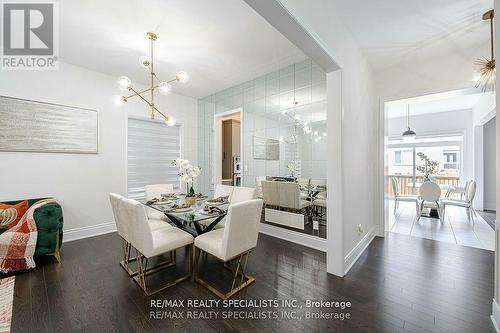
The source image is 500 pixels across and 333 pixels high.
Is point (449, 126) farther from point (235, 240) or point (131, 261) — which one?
point (131, 261)

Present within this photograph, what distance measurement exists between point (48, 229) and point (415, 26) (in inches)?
206

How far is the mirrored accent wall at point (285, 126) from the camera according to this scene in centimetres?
302

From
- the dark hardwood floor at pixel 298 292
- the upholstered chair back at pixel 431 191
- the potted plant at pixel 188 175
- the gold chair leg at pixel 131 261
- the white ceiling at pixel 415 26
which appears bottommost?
the dark hardwood floor at pixel 298 292

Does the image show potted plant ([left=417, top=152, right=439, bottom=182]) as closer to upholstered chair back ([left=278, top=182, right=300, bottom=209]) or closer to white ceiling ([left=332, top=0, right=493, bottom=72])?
white ceiling ([left=332, top=0, right=493, bottom=72])

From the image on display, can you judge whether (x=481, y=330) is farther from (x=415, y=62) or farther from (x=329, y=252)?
(x=415, y=62)

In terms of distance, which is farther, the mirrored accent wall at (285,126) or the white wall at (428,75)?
the mirrored accent wall at (285,126)

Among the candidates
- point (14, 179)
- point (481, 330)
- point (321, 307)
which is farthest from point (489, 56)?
point (14, 179)

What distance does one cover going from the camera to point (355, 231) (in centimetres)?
266

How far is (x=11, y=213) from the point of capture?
2518 mm

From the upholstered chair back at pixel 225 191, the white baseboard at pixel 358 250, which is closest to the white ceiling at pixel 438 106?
the white baseboard at pixel 358 250

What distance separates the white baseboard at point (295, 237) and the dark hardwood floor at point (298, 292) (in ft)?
0.54

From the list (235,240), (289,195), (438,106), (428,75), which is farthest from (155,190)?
(438,106)

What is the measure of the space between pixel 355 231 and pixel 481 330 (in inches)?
49.5

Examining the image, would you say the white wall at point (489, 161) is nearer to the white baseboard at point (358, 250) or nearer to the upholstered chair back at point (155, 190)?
the white baseboard at point (358, 250)
